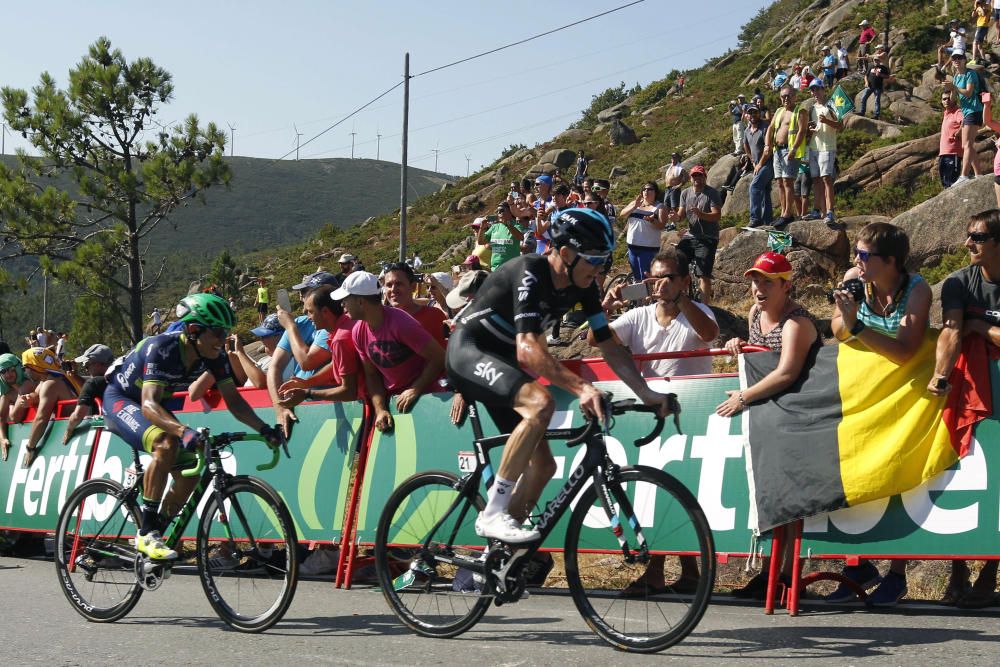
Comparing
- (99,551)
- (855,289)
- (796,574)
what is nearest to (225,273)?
(99,551)

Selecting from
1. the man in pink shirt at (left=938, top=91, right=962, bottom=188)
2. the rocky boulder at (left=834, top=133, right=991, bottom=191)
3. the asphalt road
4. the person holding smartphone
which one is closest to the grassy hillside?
→ the rocky boulder at (left=834, top=133, right=991, bottom=191)

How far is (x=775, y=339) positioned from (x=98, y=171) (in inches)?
1244

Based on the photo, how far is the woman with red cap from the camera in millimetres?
6641

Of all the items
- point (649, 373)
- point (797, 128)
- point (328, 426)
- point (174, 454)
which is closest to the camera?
point (174, 454)

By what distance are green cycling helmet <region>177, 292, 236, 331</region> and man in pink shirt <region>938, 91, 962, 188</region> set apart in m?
12.8

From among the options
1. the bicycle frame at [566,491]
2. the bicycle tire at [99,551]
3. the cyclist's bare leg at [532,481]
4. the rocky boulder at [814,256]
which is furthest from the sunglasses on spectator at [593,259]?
the rocky boulder at [814,256]

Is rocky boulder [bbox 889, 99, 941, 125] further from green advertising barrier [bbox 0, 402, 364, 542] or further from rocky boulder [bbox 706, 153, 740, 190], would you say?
green advertising barrier [bbox 0, 402, 364, 542]

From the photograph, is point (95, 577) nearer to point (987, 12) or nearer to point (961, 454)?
point (961, 454)

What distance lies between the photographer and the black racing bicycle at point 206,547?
20.0ft

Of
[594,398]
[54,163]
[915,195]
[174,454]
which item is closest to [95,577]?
[174,454]

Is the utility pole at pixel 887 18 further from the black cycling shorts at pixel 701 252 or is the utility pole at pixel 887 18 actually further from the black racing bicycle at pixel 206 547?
the black racing bicycle at pixel 206 547

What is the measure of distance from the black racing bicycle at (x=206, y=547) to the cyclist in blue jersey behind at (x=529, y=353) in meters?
1.36

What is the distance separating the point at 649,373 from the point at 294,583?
3037 mm

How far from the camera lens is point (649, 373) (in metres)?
7.72
